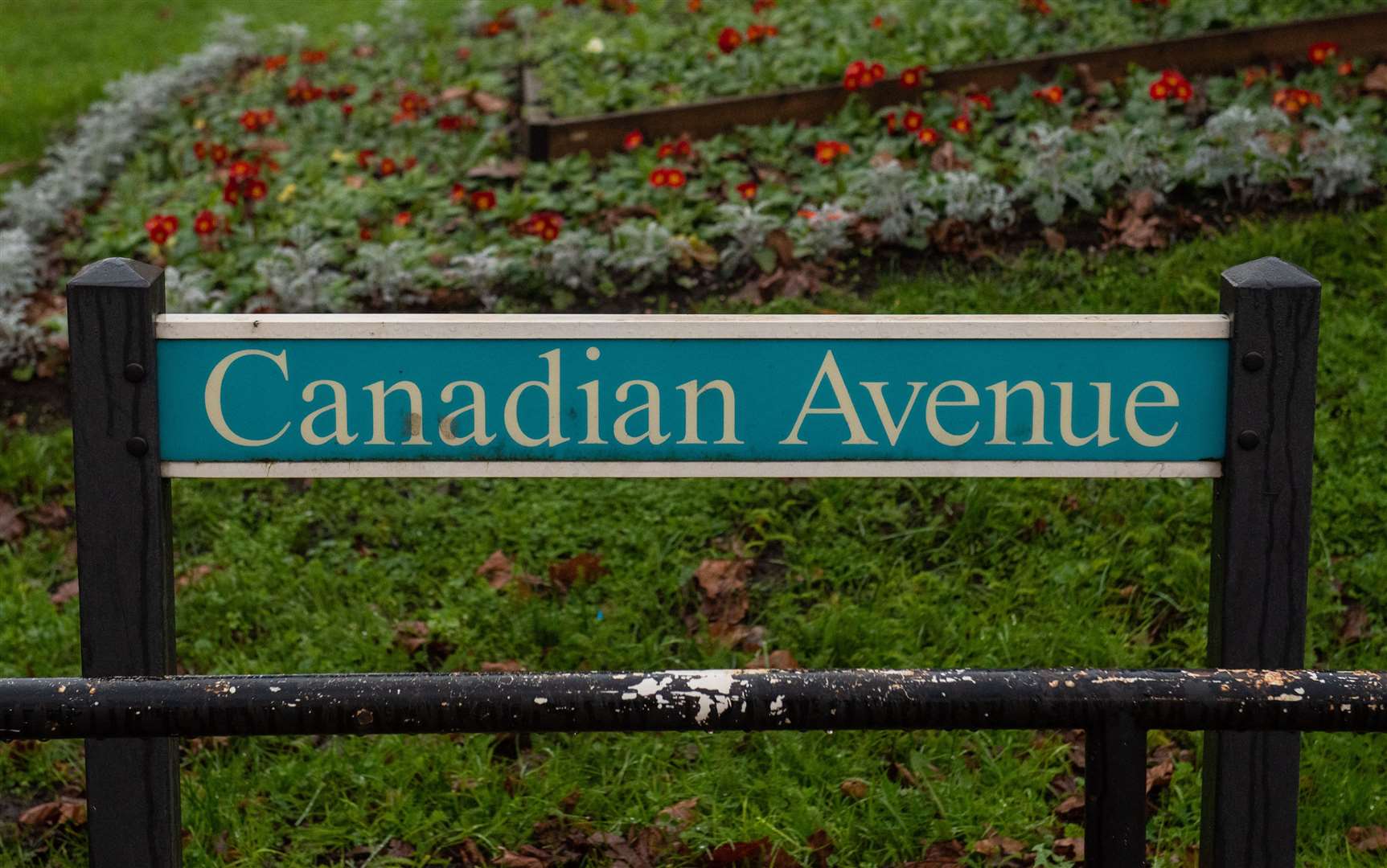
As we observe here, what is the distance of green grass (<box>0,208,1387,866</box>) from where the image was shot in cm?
294

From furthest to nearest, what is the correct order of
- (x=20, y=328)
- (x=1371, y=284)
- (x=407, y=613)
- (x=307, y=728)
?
(x=20, y=328), (x=1371, y=284), (x=407, y=613), (x=307, y=728)

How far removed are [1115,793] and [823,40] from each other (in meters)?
5.82

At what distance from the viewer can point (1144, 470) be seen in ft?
7.23

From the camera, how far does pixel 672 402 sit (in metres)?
2.22

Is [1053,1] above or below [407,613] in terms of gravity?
above

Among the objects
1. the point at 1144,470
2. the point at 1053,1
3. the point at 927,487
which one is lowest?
the point at 927,487

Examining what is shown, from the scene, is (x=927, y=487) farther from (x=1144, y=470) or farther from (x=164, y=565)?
(x=164, y=565)

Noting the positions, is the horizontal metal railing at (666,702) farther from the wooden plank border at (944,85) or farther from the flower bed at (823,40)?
the flower bed at (823,40)

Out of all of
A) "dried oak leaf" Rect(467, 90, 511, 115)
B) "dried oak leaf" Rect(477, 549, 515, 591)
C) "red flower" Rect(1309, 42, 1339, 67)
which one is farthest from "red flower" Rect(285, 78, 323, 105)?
"red flower" Rect(1309, 42, 1339, 67)

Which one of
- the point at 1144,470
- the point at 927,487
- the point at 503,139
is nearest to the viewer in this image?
the point at 1144,470

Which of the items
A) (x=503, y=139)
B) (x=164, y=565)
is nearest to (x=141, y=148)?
(x=503, y=139)

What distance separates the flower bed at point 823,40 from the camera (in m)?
6.42

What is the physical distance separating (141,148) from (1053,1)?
4600 millimetres

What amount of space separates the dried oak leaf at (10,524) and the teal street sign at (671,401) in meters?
2.30
